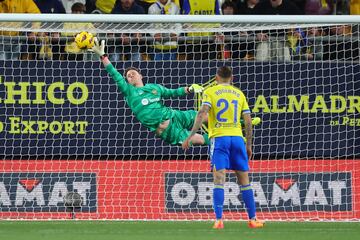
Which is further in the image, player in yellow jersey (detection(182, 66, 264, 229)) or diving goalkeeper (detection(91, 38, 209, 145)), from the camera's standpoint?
diving goalkeeper (detection(91, 38, 209, 145))

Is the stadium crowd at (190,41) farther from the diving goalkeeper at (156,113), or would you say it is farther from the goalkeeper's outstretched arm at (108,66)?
the goalkeeper's outstretched arm at (108,66)

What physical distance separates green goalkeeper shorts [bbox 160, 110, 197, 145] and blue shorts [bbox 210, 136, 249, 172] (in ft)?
8.69

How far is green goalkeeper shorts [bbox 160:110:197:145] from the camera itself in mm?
15242

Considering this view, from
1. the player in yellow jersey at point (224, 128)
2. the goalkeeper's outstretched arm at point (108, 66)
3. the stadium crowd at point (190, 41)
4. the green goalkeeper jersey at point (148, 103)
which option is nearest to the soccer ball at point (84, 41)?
the goalkeeper's outstretched arm at point (108, 66)

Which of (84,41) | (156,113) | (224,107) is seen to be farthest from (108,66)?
(224,107)

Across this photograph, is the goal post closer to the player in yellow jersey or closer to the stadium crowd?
the stadium crowd

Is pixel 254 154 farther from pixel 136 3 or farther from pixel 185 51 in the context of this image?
pixel 136 3

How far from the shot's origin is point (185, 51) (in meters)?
16.3

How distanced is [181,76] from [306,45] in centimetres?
193

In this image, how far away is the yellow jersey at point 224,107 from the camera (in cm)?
1246

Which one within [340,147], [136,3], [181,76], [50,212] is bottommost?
[50,212]

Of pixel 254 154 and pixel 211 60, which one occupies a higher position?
pixel 211 60


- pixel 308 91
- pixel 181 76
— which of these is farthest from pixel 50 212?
pixel 308 91

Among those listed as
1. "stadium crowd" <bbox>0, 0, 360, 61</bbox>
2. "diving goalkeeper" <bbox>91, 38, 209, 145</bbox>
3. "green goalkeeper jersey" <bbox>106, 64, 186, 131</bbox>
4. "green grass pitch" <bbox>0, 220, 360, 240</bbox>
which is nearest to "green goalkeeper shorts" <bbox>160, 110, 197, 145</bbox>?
"diving goalkeeper" <bbox>91, 38, 209, 145</bbox>
